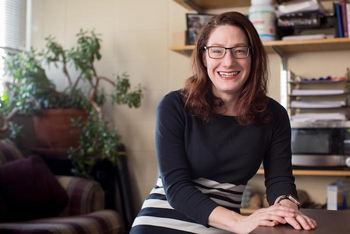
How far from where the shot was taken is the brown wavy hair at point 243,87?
1327mm

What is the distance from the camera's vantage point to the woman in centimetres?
128

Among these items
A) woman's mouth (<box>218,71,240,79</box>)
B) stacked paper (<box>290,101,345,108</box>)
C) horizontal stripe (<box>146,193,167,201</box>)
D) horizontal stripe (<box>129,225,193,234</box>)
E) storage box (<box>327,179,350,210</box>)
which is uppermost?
woman's mouth (<box>218,71,240,79</box>)

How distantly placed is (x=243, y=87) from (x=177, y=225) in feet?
1.38

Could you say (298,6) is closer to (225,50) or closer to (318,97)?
(318,97)

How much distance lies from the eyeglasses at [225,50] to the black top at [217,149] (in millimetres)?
150

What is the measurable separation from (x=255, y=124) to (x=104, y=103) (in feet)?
6.05

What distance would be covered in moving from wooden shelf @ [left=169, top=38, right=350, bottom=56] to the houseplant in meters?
0.46

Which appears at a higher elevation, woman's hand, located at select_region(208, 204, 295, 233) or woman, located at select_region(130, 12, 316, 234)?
woman, located at select_region(130, 12, 316, 234)

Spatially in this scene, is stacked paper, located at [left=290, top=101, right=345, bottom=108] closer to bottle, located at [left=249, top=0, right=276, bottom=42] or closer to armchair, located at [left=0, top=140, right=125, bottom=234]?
bottle, located at [left=249, top=0, right=276, bottom=42]

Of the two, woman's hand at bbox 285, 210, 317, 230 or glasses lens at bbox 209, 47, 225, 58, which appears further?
glasses lens at bbox 209, 47, 225, 58

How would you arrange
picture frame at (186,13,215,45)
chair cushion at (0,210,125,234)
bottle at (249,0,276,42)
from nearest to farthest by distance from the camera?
chair cushion at (0,210,125,234), bottle at (249,0,276,42), picture frame at (186,13,215,45)

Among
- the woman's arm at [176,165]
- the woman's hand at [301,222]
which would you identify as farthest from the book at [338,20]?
the woman's hand at [301,222]

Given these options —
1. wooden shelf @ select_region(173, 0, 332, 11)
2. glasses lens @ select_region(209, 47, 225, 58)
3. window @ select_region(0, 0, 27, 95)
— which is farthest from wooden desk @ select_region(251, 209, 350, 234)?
window @ select_region(0, 0, 27, 95)

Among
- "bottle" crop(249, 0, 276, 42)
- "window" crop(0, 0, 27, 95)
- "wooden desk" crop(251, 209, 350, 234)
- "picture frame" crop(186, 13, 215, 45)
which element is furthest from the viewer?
"window" crop(0, 0, 27, 95)
